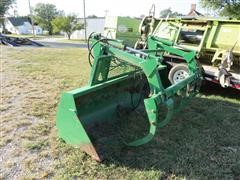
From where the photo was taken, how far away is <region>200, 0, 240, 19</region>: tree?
20.7m

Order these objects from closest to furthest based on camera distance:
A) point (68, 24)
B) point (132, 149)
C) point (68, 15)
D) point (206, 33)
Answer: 1. point (132, 149)
2. point (206, 33)
3. point (68, 24)
4. point (68, 15)

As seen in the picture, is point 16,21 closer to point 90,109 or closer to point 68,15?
point 68,15

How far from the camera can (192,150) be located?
3.87 meters

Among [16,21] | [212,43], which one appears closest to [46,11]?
[16,21]

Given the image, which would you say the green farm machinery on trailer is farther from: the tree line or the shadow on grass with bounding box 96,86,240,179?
the tree line

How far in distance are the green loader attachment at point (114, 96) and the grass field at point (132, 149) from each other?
0.20m

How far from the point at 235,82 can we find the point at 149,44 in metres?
2.18

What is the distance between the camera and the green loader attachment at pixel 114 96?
3.39m

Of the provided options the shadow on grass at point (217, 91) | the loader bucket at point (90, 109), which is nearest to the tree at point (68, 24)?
the shadow on grass at point (217, 91)

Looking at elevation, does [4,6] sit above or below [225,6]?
below

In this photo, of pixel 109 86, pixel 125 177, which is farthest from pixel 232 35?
pixel 125 177

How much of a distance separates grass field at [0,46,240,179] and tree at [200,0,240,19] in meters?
16.9

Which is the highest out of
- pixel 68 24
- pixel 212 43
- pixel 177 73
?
pixel 212 43

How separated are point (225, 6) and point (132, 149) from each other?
20595 mm
